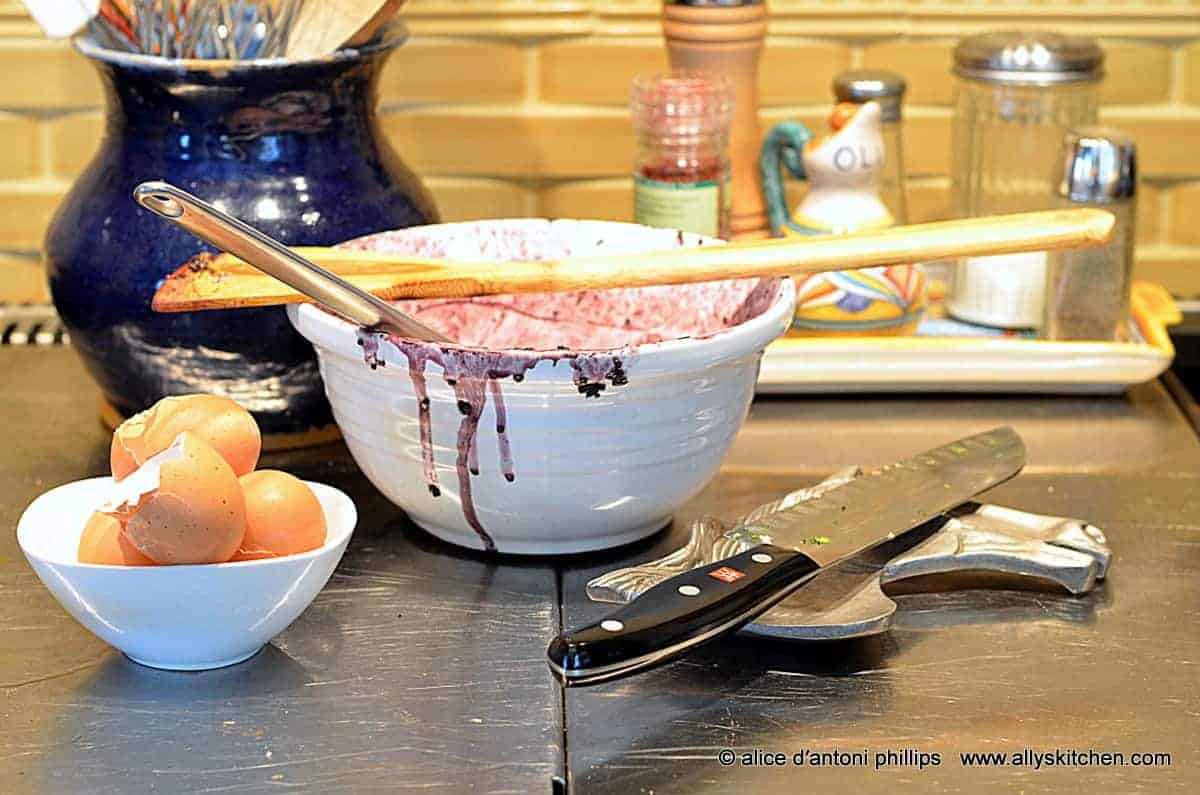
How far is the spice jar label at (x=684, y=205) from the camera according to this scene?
41.6 inches

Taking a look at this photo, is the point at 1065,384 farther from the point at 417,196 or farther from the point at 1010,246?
the point at 417,196

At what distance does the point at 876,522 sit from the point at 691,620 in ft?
0.52

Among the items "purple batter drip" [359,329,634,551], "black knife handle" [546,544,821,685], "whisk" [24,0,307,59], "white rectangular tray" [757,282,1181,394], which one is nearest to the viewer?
"black knife handle" [546,544,821,685]

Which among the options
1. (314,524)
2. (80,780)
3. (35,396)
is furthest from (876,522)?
(35,396)

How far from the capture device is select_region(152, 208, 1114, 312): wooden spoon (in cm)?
78

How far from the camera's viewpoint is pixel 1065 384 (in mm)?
1049

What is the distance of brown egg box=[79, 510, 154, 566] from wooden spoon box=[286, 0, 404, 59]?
1.07 ft

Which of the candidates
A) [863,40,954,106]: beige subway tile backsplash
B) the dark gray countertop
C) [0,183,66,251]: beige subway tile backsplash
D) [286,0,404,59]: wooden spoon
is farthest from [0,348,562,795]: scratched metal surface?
[863,40,954,106]: beige subway tile backsplash

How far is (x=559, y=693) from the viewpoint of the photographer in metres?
0.69

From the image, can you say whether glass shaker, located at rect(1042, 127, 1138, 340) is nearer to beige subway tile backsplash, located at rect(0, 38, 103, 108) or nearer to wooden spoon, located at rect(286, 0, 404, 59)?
wooden spoon, located at rect(286, 0, 404, 59)

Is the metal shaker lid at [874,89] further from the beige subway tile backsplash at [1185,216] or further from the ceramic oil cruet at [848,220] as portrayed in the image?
the beige subway tile backsplash at [1185,216]

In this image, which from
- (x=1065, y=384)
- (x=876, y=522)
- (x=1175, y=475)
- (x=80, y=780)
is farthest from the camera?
(x=1065, y=384)

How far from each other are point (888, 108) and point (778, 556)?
52 cm

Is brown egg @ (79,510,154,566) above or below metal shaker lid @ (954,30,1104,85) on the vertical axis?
below
